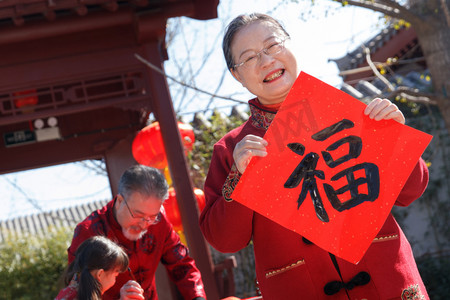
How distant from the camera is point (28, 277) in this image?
7.35 m

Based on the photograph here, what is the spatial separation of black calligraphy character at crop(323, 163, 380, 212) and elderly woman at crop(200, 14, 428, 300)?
14 cm

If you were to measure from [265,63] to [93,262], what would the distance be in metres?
1.41

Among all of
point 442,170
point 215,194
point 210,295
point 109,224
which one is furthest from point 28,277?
point 215,194

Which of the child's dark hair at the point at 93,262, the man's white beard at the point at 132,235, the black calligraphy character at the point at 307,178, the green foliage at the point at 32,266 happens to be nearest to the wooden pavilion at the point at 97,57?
the man's white beard at the point at 132,235

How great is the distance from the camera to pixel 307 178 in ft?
4.89

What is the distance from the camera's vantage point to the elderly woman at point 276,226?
4.89 feet

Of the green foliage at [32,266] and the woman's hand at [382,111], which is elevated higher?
the woman's hand at [382,111]

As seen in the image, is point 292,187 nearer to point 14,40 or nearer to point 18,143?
point 14,40

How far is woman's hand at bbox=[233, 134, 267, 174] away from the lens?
56.6 inches

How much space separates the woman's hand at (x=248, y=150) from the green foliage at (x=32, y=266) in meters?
6.23

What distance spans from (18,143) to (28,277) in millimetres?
1967

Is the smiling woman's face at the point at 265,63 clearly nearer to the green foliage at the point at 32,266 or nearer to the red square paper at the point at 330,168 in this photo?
the red square paper at the point at 330,168

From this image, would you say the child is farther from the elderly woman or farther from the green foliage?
the green foliage

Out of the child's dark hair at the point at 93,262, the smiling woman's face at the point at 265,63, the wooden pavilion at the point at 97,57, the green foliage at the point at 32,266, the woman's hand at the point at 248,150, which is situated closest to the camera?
the woman's hand at the point at 248,150
